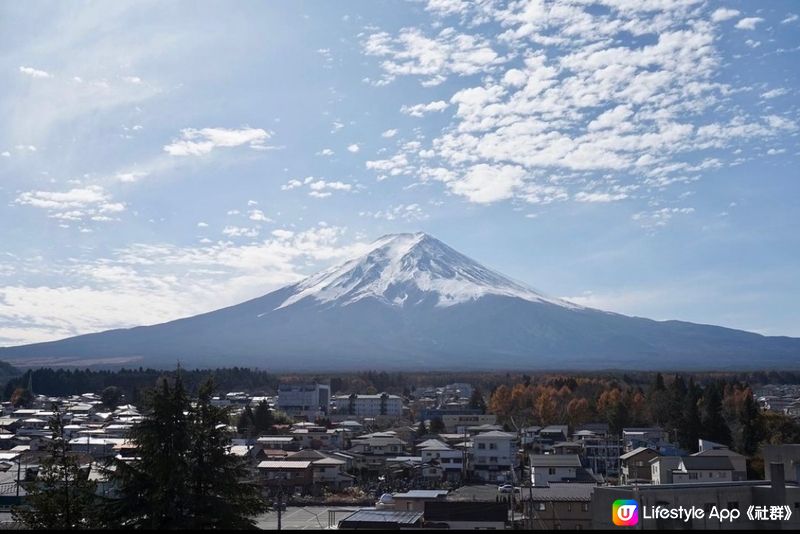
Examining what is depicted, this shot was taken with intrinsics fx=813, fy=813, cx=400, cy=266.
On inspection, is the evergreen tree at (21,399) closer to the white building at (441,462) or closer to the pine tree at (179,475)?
the white building at (441,462)

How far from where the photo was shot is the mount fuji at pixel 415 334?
13950cm

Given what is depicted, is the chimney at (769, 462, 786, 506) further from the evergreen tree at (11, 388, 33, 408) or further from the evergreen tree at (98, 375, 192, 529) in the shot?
the evergreen tree at (11, 388, 33, 408)

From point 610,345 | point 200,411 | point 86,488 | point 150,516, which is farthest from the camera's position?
point 610,345

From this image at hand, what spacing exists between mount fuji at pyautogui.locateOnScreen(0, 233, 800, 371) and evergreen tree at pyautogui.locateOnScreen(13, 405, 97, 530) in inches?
4539

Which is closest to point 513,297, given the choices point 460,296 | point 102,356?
point 460,296

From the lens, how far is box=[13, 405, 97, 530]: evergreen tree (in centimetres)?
923

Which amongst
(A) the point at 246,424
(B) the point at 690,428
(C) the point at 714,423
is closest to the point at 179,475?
(B) the point at 690,428

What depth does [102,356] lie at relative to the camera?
493 feet

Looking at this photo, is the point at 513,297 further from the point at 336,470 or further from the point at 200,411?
the point at 200,411

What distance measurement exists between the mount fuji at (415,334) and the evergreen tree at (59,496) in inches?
4539

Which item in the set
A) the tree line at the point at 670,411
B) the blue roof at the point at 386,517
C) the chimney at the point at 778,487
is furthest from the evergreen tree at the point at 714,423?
the chimney at the point at 778,487

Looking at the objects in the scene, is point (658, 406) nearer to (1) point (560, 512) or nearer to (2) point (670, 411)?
(2) point (670, 411)

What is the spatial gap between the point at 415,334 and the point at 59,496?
487ft

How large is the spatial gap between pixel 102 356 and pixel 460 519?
147152 mm
